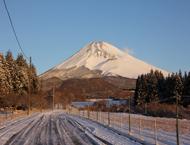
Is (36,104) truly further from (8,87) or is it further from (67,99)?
(67,99)

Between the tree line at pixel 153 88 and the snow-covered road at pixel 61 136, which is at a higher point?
the tree line at pixel 153 88

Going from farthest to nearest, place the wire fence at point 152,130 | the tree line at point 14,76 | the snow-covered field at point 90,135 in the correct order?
1. the tree line at point 14,76
2. the wire fence at point 152,130
3. the snow-covered field at point 90,135

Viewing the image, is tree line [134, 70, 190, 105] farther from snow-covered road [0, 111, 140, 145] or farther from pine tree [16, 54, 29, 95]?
snow-covered road [0, 111, 140, 145]

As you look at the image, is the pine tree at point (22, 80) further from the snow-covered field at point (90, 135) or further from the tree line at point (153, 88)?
the snow-covered field at point (90, 135)

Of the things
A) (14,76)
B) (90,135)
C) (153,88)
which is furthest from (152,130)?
(153,88)

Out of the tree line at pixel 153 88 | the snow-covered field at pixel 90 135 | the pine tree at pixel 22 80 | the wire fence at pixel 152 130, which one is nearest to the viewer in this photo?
the snow-covered field at pixel 90 135

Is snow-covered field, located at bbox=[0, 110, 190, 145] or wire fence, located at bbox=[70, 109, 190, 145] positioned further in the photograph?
wire fence, located at bbox=[70, 109, 190, 145]

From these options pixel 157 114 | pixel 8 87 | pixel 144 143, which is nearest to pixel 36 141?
pixel 144 143

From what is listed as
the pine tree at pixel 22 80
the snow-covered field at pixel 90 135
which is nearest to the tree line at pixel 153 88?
the pine tree at pixel 22 80

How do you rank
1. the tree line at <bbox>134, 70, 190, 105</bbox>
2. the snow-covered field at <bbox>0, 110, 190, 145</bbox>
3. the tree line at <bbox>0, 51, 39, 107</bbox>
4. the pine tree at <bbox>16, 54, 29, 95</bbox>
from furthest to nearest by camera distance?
the tree line at <bbox>134, 70, 190, 105</bbox>, the pine tree at <bbox>16, 54, 29, 95</bbox>, the tree line at <bbox>0, 51, 39, 107</bbox>, the snow-covered field at <bbox>0, 110, 190, 145</bbox>

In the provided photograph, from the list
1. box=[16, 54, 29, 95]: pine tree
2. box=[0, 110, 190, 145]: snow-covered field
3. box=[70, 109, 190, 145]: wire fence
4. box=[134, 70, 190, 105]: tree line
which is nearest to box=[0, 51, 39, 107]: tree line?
box=[16, 54, 29, 95]: pine tree

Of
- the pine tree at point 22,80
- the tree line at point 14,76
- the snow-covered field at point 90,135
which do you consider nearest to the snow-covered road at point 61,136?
the snow-covered field at point 90,135

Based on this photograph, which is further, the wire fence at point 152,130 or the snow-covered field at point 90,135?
the wire fence at point 152,130

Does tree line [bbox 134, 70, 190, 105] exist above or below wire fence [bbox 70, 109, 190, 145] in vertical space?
above
